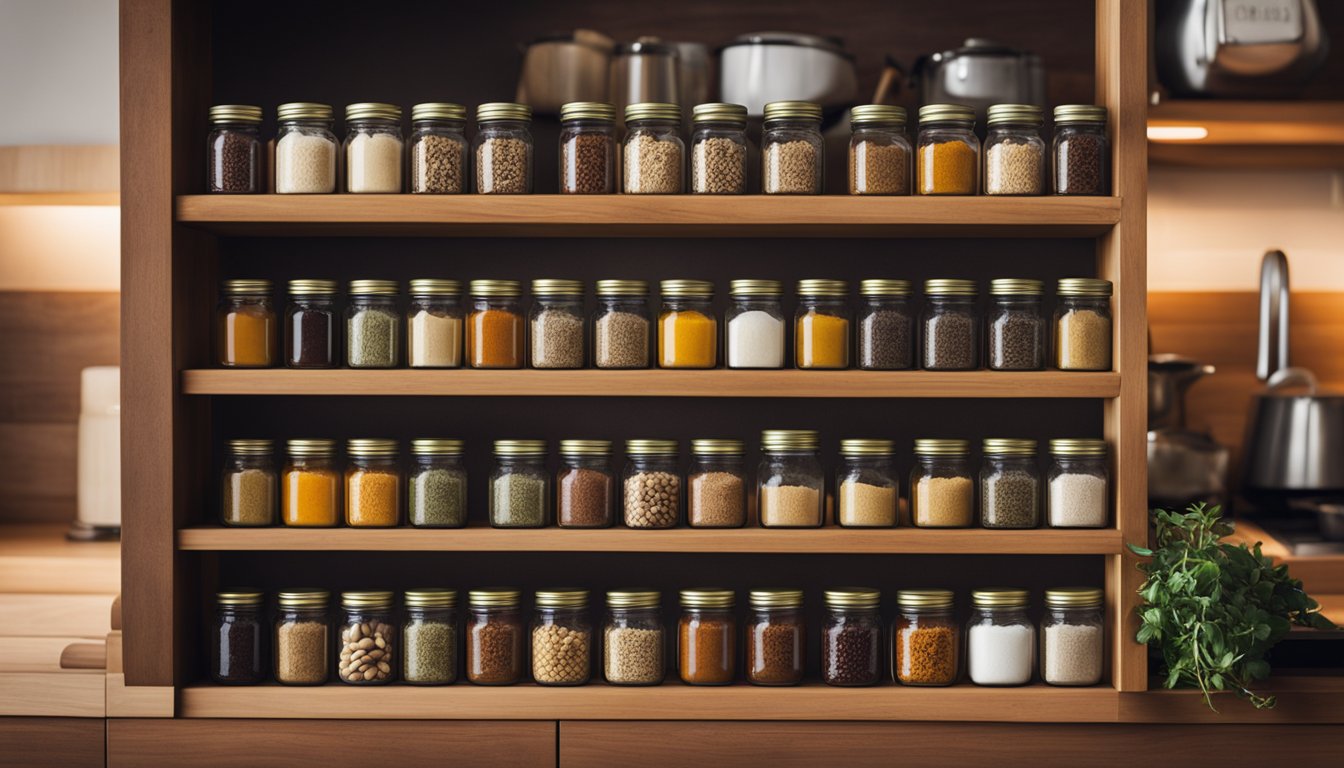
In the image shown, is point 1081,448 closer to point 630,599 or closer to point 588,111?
point 630,599

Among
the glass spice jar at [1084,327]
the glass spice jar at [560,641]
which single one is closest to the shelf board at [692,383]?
the glass spice jar at [1084,327]

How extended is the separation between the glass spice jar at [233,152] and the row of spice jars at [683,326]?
0.14 meters

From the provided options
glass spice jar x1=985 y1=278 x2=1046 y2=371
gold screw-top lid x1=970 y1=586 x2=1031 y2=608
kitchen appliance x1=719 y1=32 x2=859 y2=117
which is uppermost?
kitchen appliance x1=719 y1=32 x2=859 y2=117

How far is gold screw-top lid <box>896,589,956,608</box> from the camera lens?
71.1 inches

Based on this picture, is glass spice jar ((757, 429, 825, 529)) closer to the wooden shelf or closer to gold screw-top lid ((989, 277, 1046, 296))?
the wooden shelf

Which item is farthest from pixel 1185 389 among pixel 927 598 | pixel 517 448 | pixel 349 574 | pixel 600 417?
pixel 349 574

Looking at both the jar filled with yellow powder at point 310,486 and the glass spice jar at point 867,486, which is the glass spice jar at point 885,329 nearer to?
the glass spice jar at point 867,486

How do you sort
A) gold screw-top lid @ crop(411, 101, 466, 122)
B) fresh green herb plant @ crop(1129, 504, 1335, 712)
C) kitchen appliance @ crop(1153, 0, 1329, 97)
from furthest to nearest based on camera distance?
1. kitchen appliance @ crop(1153, 0, 1329, 97)
2. gold screw-top lid @ crop(411, 101, 466, 122)
3. fresh green herb plant @ crop(1129, 504, 1335, 712)

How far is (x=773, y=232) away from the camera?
187cm

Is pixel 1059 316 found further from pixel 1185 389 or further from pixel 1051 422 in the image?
pixel 1185 389

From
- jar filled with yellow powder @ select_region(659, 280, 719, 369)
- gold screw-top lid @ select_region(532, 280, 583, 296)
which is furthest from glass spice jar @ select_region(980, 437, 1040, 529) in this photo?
gold screw-top lid @ select_region(532, 280, 583, 296)

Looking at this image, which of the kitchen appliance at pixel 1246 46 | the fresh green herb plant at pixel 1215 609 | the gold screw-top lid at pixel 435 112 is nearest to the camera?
the fresh green herb plant at pixel 1215 609

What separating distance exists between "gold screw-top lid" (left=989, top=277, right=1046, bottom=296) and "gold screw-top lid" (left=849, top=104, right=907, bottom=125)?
27 cm

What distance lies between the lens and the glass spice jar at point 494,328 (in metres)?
1.81
